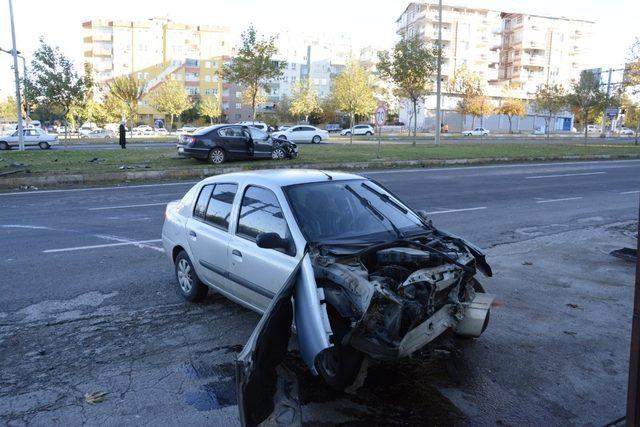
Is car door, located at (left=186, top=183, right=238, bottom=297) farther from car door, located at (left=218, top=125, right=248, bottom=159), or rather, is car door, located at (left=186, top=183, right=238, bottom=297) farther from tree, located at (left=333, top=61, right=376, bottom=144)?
tree, located at (left=333, top=61, right=376, bottom=144)

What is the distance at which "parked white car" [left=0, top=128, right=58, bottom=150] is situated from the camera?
33.9 metres

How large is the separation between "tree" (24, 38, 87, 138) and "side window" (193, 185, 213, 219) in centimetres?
2862

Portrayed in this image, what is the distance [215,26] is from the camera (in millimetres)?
105562

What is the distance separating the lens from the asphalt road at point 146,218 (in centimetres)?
652

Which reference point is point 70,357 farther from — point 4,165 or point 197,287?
point 4,165

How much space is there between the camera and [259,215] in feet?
15.4

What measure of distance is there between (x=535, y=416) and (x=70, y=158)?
75.4 ft

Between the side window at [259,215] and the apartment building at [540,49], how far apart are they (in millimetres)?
98978

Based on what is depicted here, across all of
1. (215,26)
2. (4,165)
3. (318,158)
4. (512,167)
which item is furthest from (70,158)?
(215,26)

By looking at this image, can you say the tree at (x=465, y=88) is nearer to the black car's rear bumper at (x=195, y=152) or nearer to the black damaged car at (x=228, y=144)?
the black damaged car at (x=228, y=144)

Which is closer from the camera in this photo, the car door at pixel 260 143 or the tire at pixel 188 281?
the tire at pixel 188 281

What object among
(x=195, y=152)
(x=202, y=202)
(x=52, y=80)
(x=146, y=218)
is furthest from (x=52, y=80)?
(x=202, y=202)

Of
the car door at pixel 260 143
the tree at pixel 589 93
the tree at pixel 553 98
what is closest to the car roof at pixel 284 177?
the car door at pixel 260 143

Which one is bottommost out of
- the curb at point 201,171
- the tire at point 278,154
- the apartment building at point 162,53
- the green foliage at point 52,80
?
the curb at point 201,171
